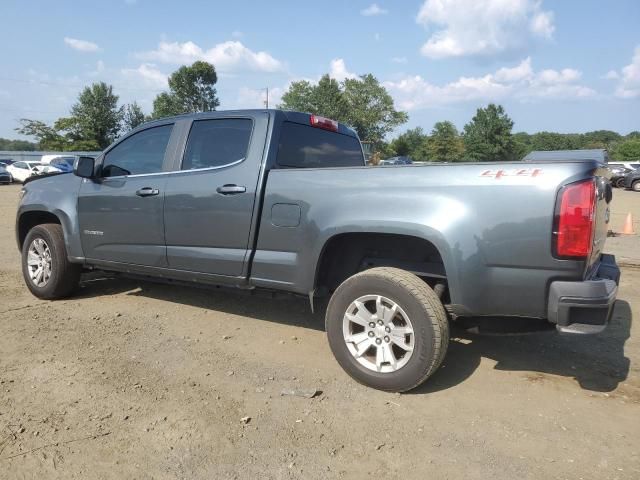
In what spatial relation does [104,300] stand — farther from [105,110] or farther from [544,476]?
[105,110]

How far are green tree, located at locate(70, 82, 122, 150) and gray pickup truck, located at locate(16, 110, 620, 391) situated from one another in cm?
5648

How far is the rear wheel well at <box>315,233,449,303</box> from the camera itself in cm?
333

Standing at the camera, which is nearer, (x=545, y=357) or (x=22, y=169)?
(x=545, y=357)

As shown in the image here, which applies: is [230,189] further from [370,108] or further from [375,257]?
[370,108]

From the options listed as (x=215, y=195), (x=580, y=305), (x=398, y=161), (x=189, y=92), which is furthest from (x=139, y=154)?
(x=189, y=92)

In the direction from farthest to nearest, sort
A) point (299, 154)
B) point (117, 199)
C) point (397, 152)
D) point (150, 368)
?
1. point (397, 152)
2. point (117, 199)
3. point (299, 154)
4. point (150, 368)

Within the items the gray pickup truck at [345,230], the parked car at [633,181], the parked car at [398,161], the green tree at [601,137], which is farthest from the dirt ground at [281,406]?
the green tree at [601,137]

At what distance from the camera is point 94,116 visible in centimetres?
5584

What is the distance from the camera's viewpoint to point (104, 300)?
511 cm

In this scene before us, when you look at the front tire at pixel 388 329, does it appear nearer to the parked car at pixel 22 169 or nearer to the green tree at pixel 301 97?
the parked car at pixel 22 169

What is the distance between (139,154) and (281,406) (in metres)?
2.76

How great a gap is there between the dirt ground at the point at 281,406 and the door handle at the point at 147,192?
3.75 feet

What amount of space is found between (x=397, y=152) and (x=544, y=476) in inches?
3694

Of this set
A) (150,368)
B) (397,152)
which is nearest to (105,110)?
(397,152)
